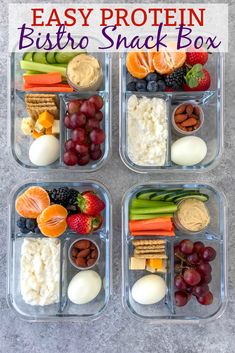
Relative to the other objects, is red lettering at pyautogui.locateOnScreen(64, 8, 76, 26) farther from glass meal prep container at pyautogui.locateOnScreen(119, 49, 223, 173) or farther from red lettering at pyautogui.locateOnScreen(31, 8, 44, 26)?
glass meal prep container at pyautogui.locateOnScreen(119, 49, 223, 173)

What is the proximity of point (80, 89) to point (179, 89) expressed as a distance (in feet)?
0.90

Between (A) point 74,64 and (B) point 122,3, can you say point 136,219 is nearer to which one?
(A) point 74,64

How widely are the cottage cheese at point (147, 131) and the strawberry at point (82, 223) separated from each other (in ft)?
0.67

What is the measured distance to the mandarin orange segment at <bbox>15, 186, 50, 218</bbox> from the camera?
126 cm

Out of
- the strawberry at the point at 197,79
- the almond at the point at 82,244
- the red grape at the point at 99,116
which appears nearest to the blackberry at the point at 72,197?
the almond at the point at 82,244

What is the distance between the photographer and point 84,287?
1268 mm

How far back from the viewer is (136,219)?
129cm

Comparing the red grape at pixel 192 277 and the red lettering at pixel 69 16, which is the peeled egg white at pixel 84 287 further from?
the red lettering at pixel 69 16

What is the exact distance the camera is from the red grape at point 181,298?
4.19 ft

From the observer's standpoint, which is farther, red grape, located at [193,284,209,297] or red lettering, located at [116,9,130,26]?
red lettering, located at [116,9,130,26]

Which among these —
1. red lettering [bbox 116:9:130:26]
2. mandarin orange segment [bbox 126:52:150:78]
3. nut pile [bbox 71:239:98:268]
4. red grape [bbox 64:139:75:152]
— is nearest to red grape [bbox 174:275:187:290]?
nut pile [bbox 71:239:98:268]

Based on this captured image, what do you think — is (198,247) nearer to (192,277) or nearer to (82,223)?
(192,277)

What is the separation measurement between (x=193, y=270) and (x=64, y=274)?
0.36m

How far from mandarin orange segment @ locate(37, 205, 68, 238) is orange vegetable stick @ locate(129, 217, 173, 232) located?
189 mm
